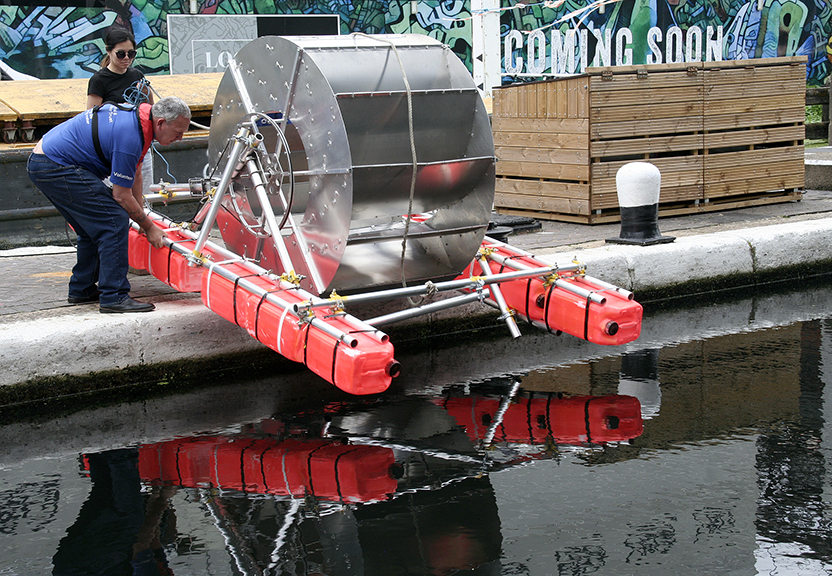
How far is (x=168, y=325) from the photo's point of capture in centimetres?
573

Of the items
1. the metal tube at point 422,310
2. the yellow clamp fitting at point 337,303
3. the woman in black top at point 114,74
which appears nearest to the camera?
the yellow clamp fitting at point 337,303

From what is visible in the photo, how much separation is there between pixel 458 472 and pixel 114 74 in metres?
4.28

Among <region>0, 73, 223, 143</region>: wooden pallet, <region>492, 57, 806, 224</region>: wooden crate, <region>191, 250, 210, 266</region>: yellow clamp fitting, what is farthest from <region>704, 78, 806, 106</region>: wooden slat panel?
<region>191, 250, 210, 266</region>: yellow clamp fitting

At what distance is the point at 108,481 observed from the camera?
4.34m

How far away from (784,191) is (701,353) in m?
4.99

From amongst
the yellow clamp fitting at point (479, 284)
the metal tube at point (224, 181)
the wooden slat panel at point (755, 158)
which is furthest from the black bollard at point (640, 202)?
the metal tube at point (224, 181)

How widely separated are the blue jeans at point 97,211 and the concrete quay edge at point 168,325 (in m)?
0.23

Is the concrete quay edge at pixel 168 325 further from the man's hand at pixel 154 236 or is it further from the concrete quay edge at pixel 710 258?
the man's hand at pixel 154 236

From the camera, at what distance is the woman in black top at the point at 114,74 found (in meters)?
6.73

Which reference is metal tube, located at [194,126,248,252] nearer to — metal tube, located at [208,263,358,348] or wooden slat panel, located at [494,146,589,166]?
metal tube, located at [208,263,358,348]

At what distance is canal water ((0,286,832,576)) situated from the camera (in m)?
3.51

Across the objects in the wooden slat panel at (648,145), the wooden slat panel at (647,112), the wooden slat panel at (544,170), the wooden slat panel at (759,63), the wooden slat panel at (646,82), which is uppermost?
the wooden slat panel at (759,63)

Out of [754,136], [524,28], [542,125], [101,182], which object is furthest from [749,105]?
[524,28]

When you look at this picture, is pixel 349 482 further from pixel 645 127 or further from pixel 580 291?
pixel 645 127
